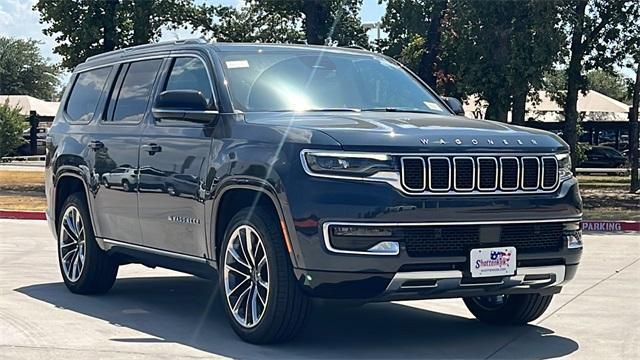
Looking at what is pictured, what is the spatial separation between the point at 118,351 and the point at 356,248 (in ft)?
5.80

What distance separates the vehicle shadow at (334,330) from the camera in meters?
6.78

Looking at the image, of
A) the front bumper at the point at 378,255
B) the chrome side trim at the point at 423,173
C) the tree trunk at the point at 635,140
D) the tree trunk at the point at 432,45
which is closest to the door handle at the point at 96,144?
the front bumper at the point at 378,255

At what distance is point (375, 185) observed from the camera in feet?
20.4

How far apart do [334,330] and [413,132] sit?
1.81 metres

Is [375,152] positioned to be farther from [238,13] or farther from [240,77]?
[238,13]

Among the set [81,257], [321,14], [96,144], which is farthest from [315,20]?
[96,144]

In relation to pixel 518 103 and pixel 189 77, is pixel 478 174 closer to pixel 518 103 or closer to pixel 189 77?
pixel 189 77

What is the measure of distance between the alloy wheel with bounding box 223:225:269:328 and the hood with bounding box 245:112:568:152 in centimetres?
79

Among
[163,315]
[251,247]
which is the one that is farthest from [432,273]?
[163,315]

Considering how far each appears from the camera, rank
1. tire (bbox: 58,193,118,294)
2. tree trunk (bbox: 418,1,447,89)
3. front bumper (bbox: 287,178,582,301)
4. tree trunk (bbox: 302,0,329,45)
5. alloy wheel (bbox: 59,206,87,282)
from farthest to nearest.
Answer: tree trunk (bbox: 302,0,329,45), tree trunk (bbox: 418,1,447,89), alloy wheel (bbox: 59,206,87,282), tire (bbox: 58,193,118,294), front bumper (bbox: 287,178,582,301)

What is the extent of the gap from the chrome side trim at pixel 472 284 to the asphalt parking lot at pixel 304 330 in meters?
0.47

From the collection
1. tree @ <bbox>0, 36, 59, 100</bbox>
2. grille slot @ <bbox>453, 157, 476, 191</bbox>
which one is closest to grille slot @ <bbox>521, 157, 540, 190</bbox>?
grille slot @ <bbox>453, 157, 476, 191</bbox>

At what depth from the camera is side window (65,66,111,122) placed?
9.41m

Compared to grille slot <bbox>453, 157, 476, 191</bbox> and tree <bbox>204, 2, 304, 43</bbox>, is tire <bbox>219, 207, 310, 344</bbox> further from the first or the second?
tree <bbox>204, 2, 304, 43</bbox>
